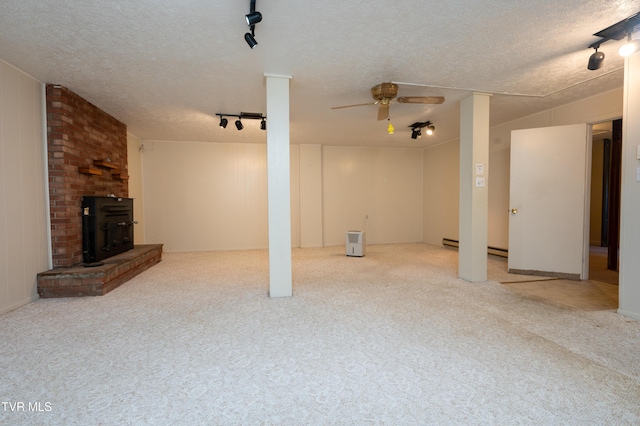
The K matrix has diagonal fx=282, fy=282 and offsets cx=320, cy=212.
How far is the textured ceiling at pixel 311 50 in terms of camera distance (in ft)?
7.07

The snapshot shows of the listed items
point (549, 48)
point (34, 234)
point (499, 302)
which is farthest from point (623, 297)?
point (34, 234)

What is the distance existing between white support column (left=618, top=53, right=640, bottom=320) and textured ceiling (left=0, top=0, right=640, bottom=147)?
0.46 m

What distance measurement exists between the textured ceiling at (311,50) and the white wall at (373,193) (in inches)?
120

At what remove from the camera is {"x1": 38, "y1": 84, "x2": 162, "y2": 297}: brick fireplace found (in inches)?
132

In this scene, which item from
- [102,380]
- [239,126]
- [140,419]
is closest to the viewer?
[140,419]

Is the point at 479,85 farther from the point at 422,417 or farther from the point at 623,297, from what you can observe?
the point at 422,417

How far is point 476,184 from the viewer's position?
3.86 m

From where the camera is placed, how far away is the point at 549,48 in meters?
2.71

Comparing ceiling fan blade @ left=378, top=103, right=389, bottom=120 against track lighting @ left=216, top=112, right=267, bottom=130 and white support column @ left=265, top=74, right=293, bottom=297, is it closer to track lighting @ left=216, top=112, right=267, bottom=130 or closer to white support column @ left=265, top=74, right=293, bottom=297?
white support column @ left=265, top=74, right=293, bottom=297

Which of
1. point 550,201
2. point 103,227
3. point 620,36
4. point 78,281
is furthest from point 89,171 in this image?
point 550,201

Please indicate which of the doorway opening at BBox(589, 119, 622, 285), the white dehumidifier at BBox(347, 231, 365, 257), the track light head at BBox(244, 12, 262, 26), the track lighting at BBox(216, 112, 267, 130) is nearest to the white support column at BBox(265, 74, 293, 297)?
the track light head at BBox(244, 12, 262, 26)

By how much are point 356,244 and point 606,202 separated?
647 cm

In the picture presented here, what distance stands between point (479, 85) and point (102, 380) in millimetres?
4634

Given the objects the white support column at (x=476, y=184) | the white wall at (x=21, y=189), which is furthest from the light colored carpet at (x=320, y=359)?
the white support column at (x=476, y=184)
